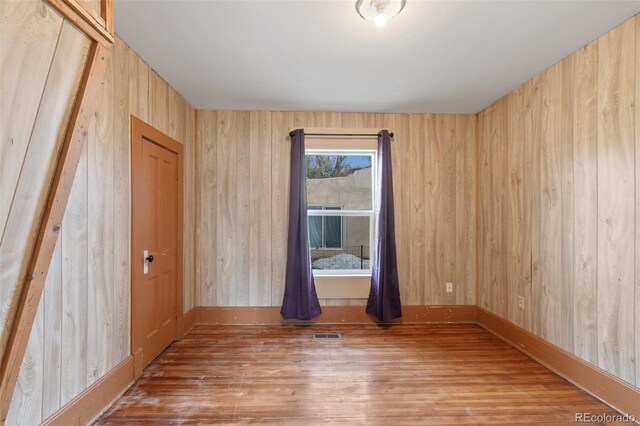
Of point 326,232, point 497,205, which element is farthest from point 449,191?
point 326,232

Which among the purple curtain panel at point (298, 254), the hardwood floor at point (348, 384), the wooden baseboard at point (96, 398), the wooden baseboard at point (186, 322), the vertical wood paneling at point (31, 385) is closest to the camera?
the vertical wood paneling at point (31, 385)

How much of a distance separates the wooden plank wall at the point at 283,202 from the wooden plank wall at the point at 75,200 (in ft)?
2.87

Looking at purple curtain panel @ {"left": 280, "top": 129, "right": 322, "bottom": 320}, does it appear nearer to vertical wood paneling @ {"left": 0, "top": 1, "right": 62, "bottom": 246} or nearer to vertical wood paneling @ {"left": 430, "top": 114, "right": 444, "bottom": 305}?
vertical wood paneling @ {"left": 430, "top": 114, "right": 444, "bottom": 305}

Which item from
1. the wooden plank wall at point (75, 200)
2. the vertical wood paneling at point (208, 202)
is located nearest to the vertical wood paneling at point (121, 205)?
the wooden plank wall at point (75, 200)

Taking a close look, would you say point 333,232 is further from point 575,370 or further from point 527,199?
point 575,370

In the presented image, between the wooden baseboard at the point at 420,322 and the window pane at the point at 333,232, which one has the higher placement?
the window pane at the point at 333,232

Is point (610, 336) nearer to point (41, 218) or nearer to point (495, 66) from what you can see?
point (495, 66)

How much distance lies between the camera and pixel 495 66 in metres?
2.37

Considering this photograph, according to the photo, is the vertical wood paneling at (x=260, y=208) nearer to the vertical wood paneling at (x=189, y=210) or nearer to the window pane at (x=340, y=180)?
the window pane at (x=340, y=180)

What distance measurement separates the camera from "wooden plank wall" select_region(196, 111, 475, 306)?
10.9 ft

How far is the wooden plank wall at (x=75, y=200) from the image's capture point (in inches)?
36.9

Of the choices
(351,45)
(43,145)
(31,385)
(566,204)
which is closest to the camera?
(43,145)

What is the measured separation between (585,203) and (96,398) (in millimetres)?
3626

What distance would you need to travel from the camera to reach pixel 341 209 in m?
3.47
